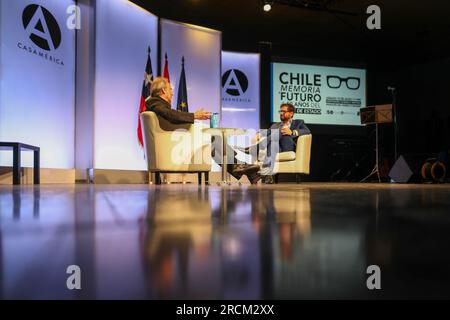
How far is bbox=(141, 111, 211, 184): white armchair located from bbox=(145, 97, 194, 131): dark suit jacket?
0.18ft

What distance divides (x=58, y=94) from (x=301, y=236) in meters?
4.90

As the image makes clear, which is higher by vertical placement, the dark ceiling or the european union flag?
the dark ceiling

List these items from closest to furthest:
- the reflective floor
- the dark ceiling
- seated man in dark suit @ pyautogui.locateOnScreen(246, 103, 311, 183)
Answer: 1. the reflective floor
2. seated man in dark suit @ pyautogui.locateOnScreen(246, 103, 311, 183)
3. the dark ceiling

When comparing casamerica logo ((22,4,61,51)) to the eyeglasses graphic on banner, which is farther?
the eyeglasses graphic on banner

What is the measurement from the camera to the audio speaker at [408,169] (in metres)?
7.68

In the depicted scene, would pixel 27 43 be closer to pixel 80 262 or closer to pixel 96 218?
pixel 96 218

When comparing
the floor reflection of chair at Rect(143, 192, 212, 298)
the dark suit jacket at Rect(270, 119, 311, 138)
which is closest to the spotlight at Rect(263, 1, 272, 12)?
the dark suit jacket at Rect(270, 119, 311, 138)

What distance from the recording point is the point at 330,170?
30.8 ft

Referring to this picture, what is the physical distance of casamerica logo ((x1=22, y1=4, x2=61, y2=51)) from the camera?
14.5 feet

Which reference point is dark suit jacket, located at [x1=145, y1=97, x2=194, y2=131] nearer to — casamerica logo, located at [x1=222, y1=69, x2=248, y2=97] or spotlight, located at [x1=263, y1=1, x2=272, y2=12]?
spotlight, located at [x1=263, y1=1, x2=272, y2=12]

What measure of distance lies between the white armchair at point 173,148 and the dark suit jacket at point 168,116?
55mm

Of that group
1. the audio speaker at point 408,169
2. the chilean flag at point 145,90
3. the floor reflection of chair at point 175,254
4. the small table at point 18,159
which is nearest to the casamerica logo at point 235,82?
the chilean flag at point 145,90

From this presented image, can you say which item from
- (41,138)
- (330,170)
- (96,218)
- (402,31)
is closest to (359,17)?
(402,31)

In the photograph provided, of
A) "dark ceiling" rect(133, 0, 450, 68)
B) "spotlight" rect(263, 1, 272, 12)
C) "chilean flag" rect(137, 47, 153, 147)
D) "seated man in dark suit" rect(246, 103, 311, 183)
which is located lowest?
"seated man in dark suit" rect(246, 103, 311, 183)
